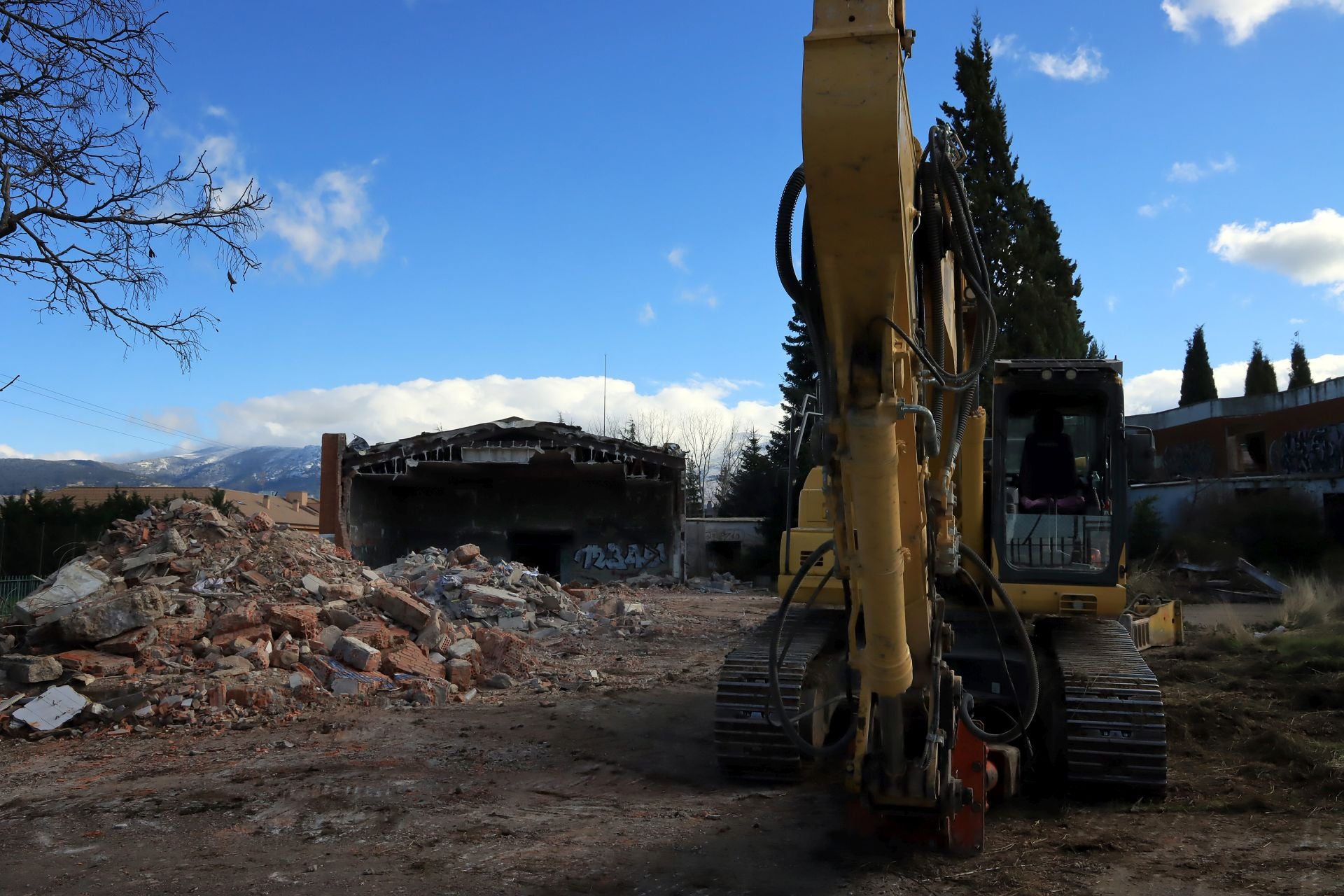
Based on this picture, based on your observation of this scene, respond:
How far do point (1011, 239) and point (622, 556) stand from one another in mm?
15585

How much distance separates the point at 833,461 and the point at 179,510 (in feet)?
39.1

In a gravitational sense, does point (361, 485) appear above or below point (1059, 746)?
above

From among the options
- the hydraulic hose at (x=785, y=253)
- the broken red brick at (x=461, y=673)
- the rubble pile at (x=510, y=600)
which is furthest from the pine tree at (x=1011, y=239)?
the hydraulic hose at (x=785, y=253)

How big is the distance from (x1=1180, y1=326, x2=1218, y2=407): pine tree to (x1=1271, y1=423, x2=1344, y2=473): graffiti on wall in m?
16.8

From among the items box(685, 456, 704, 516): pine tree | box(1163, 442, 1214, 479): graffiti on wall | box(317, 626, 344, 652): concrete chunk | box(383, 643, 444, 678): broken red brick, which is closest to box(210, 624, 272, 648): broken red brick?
box(317, 626, 344, 652): concrete chunk

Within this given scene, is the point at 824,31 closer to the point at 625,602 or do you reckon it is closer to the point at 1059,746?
the point at 1059,746

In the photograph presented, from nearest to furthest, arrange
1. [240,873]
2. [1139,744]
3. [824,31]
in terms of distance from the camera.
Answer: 1. [824,31]
2. [240,873]
3. [1139,744]

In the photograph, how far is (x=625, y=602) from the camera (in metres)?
17.5

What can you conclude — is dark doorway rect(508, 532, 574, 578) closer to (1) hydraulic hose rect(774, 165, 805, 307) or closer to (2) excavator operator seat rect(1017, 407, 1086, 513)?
(2) excavator operator seat rect(1017, 407, 1086, 513)

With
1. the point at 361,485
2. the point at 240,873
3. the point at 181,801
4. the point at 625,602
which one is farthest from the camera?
the point at 361,485

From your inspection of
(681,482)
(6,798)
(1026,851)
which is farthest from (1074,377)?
(681,482)

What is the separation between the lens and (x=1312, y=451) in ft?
97.0

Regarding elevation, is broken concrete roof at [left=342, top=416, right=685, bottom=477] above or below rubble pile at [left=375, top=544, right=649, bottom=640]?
above

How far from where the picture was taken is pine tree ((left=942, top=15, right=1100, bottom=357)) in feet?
98.7
